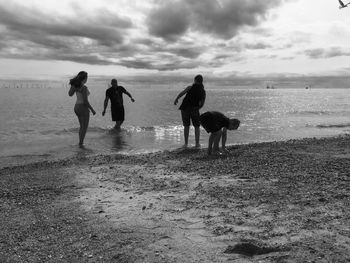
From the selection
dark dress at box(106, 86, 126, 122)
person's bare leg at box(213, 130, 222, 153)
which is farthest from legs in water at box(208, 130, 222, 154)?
dark dress at box(106, 86, 126, 122)

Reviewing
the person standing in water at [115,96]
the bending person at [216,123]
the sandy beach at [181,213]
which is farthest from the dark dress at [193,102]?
the person standing in water at [115,96]

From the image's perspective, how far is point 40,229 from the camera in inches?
204

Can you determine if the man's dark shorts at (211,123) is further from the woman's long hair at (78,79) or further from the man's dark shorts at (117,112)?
the man's dark shorts at (117,112)

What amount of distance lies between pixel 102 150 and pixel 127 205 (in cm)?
815

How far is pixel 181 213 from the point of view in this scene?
5598 millimetres

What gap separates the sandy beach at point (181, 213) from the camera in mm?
4340

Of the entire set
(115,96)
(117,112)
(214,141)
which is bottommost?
(214,141)

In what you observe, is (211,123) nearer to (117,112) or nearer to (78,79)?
(78,79)

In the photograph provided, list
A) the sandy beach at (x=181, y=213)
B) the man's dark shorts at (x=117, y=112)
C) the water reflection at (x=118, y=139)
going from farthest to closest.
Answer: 1. the man's dark shorts at (x=117, y=112)
2. the water reflection at (x=118, y=139)
3. the sandy beach at (x=181, y=213)

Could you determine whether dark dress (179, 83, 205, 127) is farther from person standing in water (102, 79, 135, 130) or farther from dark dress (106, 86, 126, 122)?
dark dress (106, 86, 126, 122)

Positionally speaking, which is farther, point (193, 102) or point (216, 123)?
point (193, 102)

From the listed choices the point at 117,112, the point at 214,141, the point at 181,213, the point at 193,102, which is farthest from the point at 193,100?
the point at 181,213

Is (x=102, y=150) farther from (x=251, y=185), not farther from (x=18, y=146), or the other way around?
(x=251, y=185)

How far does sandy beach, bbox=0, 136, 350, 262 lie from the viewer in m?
4.34
